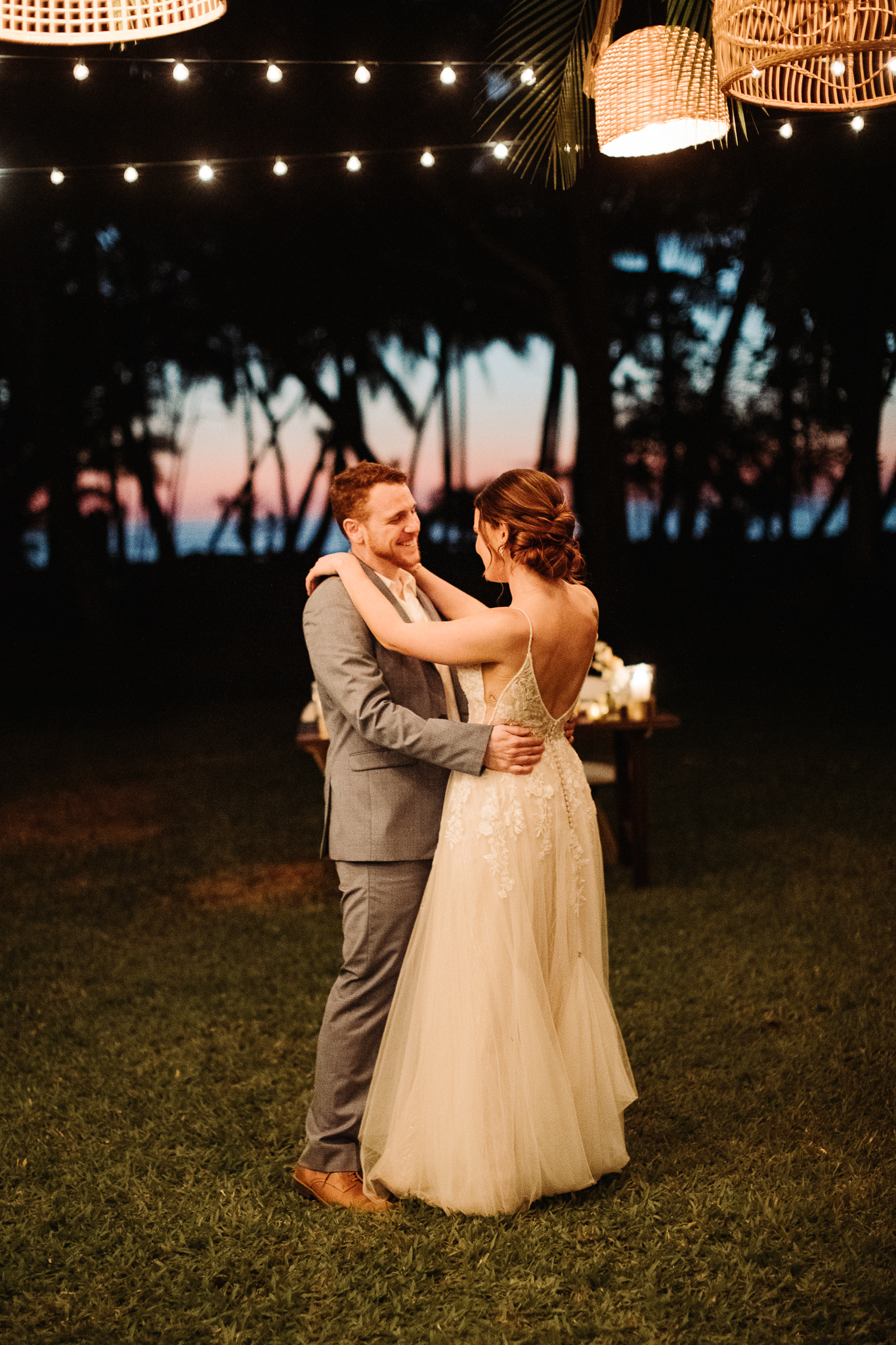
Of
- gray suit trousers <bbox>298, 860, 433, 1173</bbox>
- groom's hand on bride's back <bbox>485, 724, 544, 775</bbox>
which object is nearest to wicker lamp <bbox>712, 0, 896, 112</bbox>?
groom's hand on bride's back <bbox>485, 724, 544, 775</bbox>

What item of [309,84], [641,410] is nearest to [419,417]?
[641,410]

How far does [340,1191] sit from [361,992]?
1.86 feet

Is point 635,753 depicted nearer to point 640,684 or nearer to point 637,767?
point 637,767

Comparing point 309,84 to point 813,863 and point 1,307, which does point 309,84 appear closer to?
point 1,307

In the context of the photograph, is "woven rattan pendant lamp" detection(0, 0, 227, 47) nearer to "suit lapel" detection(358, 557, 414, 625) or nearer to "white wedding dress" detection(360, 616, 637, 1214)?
"suit lapel" detection(358, 557, 414, 625)

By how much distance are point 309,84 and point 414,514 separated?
1128 cm

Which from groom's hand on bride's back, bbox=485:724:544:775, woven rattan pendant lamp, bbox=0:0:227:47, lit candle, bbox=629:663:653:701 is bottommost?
lit candle, bbox=629:663:653:701

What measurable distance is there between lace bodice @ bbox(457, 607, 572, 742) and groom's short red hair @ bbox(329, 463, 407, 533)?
0.55 meters

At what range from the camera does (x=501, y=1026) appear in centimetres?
329

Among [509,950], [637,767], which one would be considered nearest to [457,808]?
[509,950]

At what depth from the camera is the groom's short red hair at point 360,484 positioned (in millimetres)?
3547

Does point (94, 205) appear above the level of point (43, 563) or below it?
above

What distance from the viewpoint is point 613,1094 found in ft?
11.5

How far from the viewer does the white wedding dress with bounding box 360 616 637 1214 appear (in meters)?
3.29
